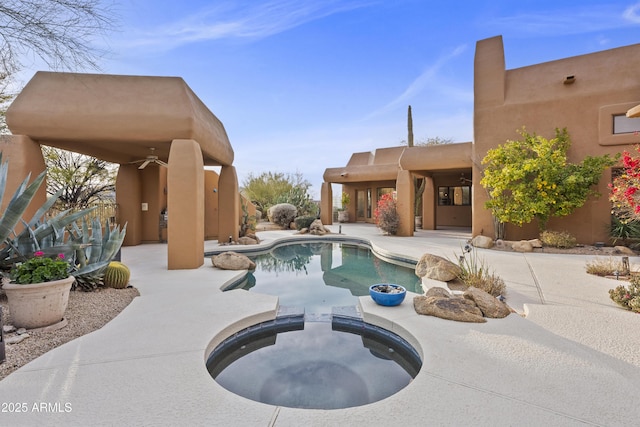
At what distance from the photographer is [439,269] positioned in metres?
6.06

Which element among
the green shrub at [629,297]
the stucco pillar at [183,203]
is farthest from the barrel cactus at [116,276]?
the green shrub at [629,297]

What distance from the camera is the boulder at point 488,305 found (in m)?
4.03

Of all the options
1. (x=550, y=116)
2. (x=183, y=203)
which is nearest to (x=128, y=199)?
(x=183, y=203)

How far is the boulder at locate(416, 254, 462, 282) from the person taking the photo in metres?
5.95

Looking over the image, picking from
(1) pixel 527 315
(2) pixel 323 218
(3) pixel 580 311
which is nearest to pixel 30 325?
(1) pixel 527 315

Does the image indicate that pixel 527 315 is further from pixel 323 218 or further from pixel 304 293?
pixel 323 218

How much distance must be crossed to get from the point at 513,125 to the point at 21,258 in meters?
13.1

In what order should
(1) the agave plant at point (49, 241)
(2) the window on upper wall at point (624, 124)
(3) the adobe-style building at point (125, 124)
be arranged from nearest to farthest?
(1) the agave plant at point (49, 241)
(3) the adobe-style building at point (125, 124)
(2) the window on upper wall at point (624, 124)

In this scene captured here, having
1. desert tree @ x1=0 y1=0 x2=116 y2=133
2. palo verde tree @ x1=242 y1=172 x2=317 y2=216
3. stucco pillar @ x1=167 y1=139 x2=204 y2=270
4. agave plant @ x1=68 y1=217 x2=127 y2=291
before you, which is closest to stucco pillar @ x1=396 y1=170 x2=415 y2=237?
palo verde tree @ x1=242 y1=172 x2=317 y2=216

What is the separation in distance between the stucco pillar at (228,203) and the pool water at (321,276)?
5.78 feet

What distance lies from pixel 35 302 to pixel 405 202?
12142 mm

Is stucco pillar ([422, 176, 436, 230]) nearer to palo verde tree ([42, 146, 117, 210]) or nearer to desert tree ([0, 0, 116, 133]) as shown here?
desert tree ([0, 0, 116, 133])

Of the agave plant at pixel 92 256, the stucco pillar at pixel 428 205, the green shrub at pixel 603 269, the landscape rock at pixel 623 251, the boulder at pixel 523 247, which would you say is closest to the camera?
the agave plant at pixel 92 256

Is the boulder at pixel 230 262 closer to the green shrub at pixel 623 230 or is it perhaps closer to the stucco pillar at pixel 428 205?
the green shrub at pixel 623 230
